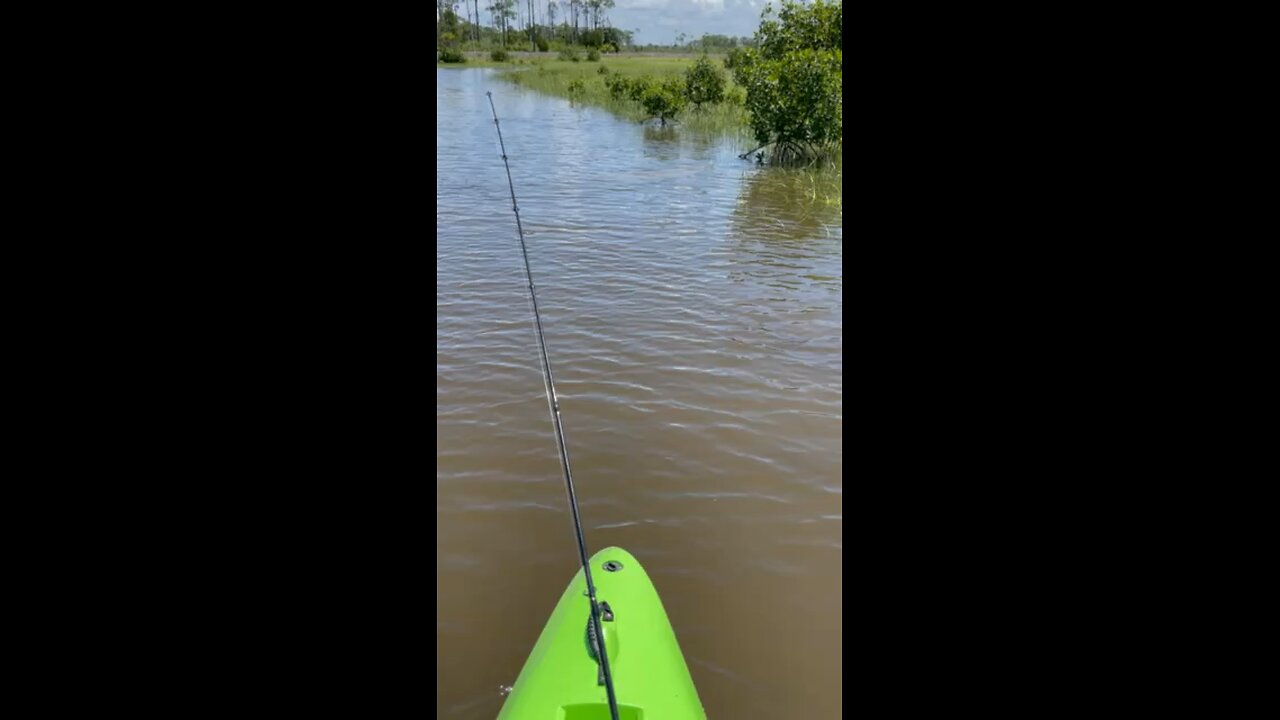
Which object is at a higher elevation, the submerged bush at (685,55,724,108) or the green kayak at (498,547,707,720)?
the submerged bush at (685,55,724,108)

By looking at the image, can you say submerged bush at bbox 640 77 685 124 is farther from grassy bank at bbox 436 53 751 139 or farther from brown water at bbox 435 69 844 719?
brown water at bbox 435 69 844 719

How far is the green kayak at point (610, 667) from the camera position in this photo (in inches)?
99.7

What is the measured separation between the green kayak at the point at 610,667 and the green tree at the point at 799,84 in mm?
11631

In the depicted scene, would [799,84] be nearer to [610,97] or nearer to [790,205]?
[790,205]

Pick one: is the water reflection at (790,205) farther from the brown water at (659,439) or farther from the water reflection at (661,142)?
the water reflection at (661,142)

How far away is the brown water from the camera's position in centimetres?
348

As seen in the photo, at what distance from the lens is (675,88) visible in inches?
775

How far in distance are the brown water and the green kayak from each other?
0.39 meters

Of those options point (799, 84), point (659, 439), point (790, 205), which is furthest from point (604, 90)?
point (659, 439)

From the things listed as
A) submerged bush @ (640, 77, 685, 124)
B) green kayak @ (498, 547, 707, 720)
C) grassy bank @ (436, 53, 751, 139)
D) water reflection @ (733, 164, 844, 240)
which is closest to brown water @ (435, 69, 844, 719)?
water reflection @ (733, 164, 844, 240)
